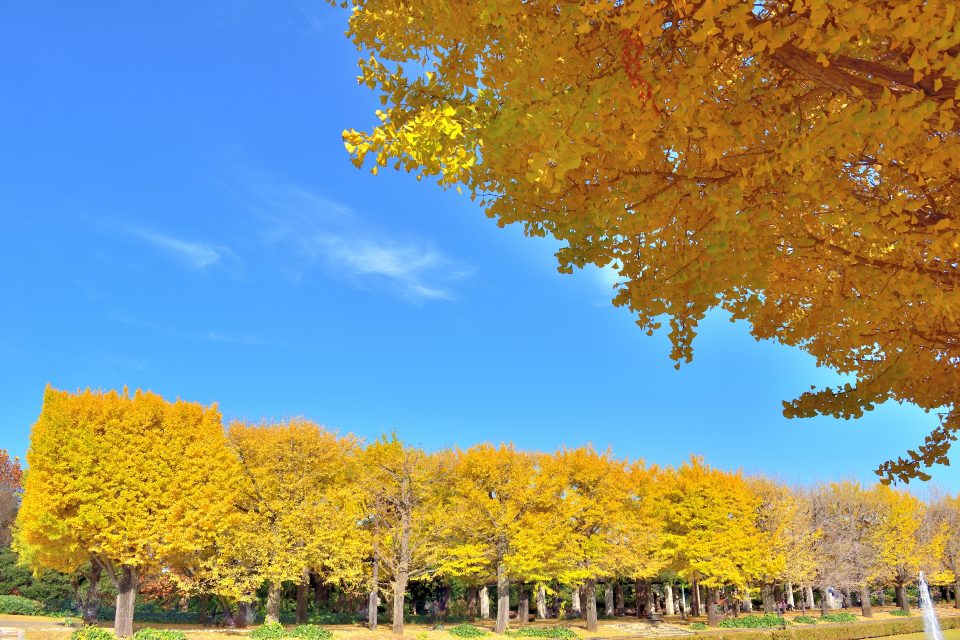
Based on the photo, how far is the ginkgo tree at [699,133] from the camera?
3.19 metres

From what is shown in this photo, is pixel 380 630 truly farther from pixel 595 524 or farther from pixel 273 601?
pixel 595 524

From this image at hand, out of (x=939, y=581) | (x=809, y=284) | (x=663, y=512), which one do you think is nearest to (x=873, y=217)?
(x=809, y=284)

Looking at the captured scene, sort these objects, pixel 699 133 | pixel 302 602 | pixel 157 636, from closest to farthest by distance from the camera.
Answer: pixel 699 133 < pixel 157 636 < pixel 302 602

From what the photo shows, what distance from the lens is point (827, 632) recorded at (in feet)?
92.6

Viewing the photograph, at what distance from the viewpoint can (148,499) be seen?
72.4ft

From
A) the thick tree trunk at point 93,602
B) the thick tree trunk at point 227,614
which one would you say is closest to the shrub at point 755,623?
the thick tree trunk at point 227,614

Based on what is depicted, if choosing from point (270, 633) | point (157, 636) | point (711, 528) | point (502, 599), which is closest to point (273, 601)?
point (270, 633)

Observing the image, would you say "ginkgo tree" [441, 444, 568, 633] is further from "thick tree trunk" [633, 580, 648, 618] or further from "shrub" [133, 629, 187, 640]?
"thick tree trunk" [633, 580, 648, 618]

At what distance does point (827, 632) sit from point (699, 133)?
31.7m

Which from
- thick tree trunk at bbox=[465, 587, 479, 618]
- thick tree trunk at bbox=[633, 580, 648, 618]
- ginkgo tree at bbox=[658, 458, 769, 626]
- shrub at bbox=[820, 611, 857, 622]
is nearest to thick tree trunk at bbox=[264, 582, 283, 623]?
thick tree trunk at bbox=[465, 587, 479, 618]

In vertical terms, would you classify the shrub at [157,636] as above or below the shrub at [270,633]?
above

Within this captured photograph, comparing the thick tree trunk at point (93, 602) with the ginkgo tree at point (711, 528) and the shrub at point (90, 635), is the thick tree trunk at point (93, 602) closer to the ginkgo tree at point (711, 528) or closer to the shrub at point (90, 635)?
the shrub at point (90, 635)

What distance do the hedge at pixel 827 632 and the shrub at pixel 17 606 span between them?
108 feet

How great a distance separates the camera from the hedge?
26383mm
